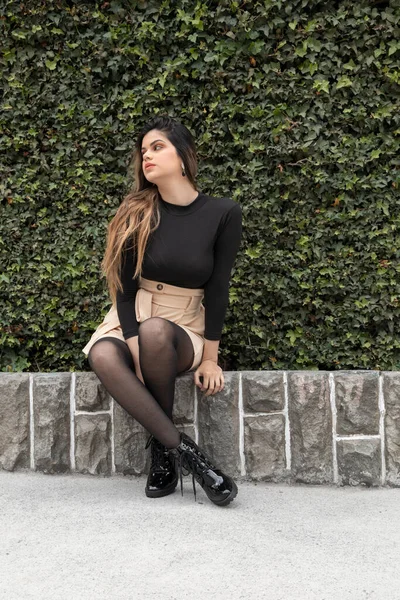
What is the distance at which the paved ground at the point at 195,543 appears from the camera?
7.10 ft

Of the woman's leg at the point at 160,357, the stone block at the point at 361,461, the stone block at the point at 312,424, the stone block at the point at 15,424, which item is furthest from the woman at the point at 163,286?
the stone block at the point at 361,461

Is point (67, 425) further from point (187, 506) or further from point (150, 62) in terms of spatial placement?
point (150, 62)

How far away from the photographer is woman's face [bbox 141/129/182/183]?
3.11 metres

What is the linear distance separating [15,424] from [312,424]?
4.53 feet

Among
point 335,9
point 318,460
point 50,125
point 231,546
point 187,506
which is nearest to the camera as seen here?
point 231,546

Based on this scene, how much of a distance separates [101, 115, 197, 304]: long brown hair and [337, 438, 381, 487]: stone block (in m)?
1.22

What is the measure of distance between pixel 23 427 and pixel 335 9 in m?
2.50

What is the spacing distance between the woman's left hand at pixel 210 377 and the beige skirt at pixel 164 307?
0.05m

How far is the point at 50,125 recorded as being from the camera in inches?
149

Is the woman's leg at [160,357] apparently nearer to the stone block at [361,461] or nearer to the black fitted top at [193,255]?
the black fitted top at [193,255]

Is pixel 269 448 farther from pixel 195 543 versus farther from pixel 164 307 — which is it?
pixel 195 543

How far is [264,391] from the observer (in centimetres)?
330

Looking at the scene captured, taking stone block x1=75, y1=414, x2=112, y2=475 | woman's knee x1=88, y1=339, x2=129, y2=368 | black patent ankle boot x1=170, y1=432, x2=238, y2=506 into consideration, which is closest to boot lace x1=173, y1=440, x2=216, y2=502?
black patent ankle boot x1=170, y1=432, x2=238, y2=506

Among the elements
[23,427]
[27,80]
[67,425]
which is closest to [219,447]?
[67,425]
